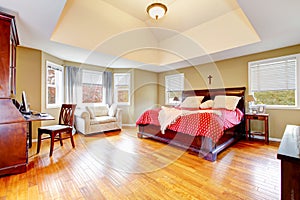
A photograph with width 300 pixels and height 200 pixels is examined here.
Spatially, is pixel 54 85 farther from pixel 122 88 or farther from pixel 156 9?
pixel 156 9

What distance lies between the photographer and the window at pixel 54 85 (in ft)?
13.0

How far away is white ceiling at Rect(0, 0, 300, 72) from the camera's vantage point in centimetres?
214

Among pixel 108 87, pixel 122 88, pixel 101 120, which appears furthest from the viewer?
pixel 122 88

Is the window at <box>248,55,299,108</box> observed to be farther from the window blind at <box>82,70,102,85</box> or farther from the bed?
the window blind at <box>82,70,102,85</box>

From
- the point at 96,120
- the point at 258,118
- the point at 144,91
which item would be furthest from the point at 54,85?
the point at 258,118

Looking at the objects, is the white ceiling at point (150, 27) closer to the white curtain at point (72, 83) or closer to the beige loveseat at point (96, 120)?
the white curtain at point (72, 83)

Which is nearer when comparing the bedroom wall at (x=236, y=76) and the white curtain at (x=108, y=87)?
the bedroom wall at (x=236, y=76)

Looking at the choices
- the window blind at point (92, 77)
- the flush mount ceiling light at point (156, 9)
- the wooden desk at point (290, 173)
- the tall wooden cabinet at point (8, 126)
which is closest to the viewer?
the wooden desk at point (290, 173)

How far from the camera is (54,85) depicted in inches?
165

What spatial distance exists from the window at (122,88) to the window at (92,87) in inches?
22.0

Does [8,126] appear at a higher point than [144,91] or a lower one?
lower

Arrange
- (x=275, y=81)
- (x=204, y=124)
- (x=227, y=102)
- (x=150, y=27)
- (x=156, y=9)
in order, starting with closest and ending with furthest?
1. (x=204, y=124)
2. (x=156, y=9)
3. (x=275, y=81)
4. (x=227, y=102)
5. (x=150, y=27)

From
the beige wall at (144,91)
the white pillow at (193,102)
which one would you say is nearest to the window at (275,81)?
the white pillow at (193,102)

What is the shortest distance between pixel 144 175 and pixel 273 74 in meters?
3.88
